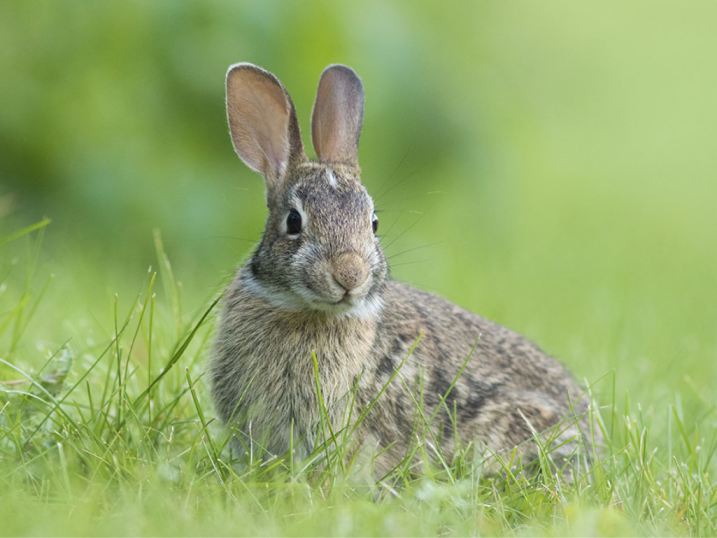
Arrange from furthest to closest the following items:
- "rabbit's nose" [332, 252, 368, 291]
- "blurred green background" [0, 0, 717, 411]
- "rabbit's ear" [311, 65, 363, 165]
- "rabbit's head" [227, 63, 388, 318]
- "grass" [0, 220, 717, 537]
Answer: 1. "blurred green background" [0, 0, 717, 411]
2. "rabbit's ear" [311, 65, 363, 165]
3. "rabbit's head" [227, 63, 388, 318]
4. "rabbit's nose" [332, 252, 368, 291]
5. "grass" [0, 220, 717, 537]

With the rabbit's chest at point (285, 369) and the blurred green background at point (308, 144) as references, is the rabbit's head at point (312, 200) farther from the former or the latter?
the blurred green background at point (308, 144)

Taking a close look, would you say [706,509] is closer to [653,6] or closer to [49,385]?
[49,385]

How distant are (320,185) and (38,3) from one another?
12.8ft

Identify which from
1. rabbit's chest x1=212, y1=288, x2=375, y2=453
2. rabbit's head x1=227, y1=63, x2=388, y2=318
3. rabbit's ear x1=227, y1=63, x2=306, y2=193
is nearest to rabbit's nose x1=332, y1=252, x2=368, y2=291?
rabbit's head x1=227, y1=63, x2=388, y2=318

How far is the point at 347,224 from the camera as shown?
3.97 m

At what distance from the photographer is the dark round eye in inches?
159

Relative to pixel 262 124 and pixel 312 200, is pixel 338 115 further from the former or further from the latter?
pixel 312 200

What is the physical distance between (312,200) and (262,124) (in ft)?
2.02

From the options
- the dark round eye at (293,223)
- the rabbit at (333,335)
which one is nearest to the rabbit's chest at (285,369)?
the rabbit at (333,335)

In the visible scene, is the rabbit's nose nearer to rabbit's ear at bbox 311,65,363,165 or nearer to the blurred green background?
rabbit's ear at bbox 311,65,363,165

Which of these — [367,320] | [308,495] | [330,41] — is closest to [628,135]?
[330,41]

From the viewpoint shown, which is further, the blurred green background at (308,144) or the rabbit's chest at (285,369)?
the blurred green background at (308,144)

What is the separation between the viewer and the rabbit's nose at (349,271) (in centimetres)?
375

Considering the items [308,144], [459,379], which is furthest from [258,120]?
[308,144]
